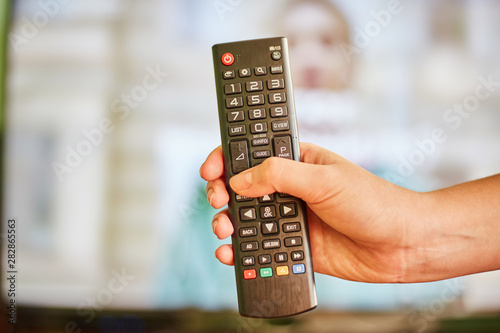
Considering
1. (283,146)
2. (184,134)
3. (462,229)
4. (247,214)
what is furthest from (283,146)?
(184,134)

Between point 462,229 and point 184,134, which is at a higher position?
point 184,134

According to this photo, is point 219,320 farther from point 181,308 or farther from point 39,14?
point 39,14

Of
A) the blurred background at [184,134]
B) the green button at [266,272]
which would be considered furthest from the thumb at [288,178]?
the blurred background at [184,134]

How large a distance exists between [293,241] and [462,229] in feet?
0.78

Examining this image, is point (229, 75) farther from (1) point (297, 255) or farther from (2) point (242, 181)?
(1) point (297, 255)

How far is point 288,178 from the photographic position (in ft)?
1.56

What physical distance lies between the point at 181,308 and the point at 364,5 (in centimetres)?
85

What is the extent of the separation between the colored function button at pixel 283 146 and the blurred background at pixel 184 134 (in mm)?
426

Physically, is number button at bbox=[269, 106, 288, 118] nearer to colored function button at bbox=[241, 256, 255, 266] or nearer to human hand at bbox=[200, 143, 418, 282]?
human hand at bbox=[200, 143, 418, 282]

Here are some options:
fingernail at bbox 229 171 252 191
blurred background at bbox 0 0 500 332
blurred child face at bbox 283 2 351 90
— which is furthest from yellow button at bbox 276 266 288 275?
blurred child face at bbox 283 2 351 90

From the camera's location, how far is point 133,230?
936mm

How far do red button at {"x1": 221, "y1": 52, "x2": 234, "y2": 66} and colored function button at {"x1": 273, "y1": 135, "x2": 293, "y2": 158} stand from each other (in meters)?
0.12

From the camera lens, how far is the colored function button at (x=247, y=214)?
1.71ft

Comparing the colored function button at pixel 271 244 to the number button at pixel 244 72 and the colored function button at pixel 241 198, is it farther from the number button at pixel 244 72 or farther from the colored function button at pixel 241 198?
the number button at pixel 244 72
